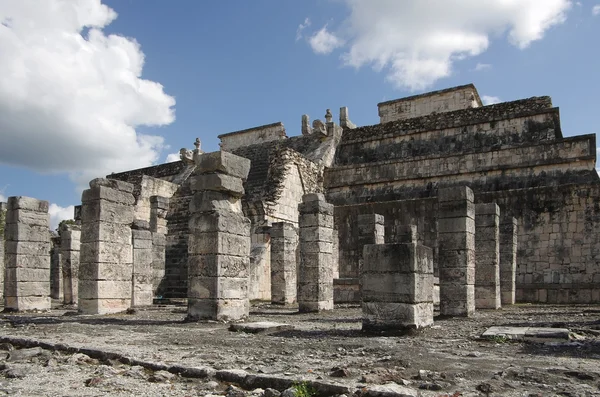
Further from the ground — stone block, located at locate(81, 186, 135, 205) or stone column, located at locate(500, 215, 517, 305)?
stone block, located at locate(81, 186, 135, 205)

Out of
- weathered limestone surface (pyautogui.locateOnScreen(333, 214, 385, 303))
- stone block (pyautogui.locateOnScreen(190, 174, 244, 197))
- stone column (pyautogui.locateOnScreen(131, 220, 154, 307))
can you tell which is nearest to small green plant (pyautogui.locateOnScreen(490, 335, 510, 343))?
stone block (pyautogui.locateOnScreen(190, 174, 244, 197))

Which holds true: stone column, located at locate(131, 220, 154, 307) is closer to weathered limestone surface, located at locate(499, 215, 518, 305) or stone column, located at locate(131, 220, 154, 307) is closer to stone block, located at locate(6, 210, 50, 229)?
stone block, located at locate(6, 210, 50, 229)

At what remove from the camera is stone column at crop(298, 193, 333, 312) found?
44.3ft

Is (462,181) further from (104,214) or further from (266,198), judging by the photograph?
(104,214)

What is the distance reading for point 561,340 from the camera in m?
7.26

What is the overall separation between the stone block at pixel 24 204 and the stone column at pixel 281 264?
632 cm

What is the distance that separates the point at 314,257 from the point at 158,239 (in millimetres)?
5831

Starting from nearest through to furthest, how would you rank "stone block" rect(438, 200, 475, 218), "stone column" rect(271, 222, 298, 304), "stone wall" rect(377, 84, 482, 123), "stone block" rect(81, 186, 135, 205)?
"stone block" rect(438, 200, 475, 218) → "stone block" rect(81, 186, 135, 205) → "stone column" rect(271, 222, 298, 304) → "stone wall" rect(377, 84, 482, 123)

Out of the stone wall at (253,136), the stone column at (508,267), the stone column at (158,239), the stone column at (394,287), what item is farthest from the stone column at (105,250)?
the stone wall at (253,136)

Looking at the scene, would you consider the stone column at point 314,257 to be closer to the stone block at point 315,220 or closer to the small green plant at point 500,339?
the stone block at point 315,220

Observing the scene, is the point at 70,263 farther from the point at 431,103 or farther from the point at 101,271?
the point at 431,103

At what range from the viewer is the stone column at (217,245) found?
10.2 m

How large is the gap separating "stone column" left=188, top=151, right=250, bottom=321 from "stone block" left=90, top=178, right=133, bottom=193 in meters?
3.12

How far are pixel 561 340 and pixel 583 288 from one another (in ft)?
33.5
